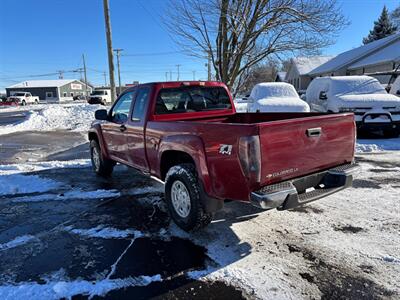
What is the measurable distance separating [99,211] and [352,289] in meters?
3.58

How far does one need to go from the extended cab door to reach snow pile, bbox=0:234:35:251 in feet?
6.69

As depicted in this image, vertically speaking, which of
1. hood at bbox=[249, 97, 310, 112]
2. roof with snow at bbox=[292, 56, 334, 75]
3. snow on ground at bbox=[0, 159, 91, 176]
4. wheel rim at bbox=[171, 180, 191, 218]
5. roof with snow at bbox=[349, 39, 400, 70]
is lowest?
snow on ground at bbox=[0, 159, 91, 176]

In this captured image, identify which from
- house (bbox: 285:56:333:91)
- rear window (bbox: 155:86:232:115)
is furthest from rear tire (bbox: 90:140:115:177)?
house (bbox: 285:56:333:91)

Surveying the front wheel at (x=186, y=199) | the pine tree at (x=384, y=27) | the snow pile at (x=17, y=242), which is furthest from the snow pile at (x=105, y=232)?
the pine tree at (x=384, y=27)

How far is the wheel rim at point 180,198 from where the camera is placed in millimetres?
3949

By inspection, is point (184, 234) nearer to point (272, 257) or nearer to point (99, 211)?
point (272, 257)

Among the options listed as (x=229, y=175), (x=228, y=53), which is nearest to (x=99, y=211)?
(x=229, y=175)

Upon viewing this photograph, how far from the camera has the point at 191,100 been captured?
5.11 m

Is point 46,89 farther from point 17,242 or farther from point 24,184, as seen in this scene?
point 17,242

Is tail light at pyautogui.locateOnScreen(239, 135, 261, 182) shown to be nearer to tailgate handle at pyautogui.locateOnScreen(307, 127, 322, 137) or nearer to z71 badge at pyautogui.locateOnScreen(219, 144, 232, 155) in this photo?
z71 badge at pyautogui.locateOnScreen(219, 144, 232, 155)

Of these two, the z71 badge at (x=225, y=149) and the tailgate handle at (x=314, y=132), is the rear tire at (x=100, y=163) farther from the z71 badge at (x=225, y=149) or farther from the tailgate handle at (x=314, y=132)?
the tailgate handle at (x=314, y=132)

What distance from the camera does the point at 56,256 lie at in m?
3.58

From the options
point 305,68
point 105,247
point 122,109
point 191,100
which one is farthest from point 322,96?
point 305,68

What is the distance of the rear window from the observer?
480cm
